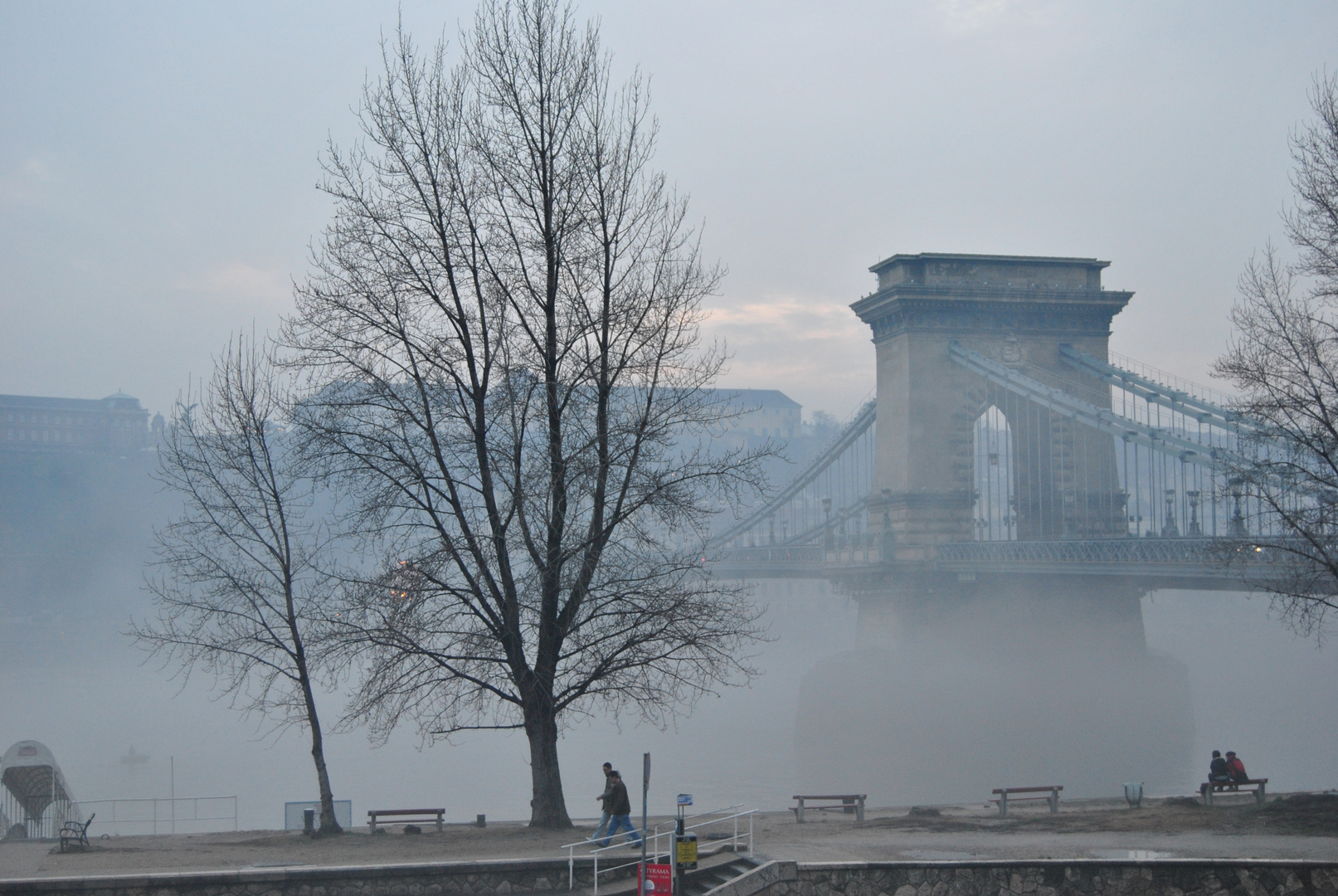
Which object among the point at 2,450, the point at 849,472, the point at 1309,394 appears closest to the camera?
the point at 1309,394

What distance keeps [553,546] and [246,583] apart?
234 inches

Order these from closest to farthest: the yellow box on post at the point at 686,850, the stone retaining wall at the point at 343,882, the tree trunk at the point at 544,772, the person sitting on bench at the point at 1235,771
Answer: the stone retaining wall at the point at 343,882
the yellow box on post at the point at 686,850
the tree trunk at the point at 544,772
the person sitting on bench at the point at 1235,771

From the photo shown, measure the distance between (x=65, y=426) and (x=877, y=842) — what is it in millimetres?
167672

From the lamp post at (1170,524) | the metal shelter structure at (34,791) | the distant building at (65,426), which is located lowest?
the metal shelter structure at (34,791)

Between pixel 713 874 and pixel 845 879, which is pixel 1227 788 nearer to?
pixel 845 879

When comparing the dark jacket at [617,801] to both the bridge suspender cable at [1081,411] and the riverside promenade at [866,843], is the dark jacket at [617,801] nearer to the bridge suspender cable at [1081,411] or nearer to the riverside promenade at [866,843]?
the riverside promenade at [866,843]

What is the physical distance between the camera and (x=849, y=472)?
126 m

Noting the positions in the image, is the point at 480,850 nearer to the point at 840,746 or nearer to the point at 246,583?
the point at 246,583

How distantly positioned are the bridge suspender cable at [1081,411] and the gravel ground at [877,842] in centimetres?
2082

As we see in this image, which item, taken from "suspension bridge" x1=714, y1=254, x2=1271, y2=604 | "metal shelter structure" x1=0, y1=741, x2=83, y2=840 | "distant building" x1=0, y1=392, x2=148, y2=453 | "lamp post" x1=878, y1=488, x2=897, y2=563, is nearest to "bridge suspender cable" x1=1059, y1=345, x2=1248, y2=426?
"suspension bridge" x1=714, y1=254, x2=1271, y2=604

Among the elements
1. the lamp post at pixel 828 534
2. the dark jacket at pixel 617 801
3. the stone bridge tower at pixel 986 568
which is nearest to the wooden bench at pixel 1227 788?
the dark jacket at pixel 617 801

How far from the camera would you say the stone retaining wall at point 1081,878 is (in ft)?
45.7

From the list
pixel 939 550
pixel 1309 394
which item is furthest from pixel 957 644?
pixel 1309 394

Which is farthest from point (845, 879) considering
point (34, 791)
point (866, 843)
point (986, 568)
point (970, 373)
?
point (970, 373)
